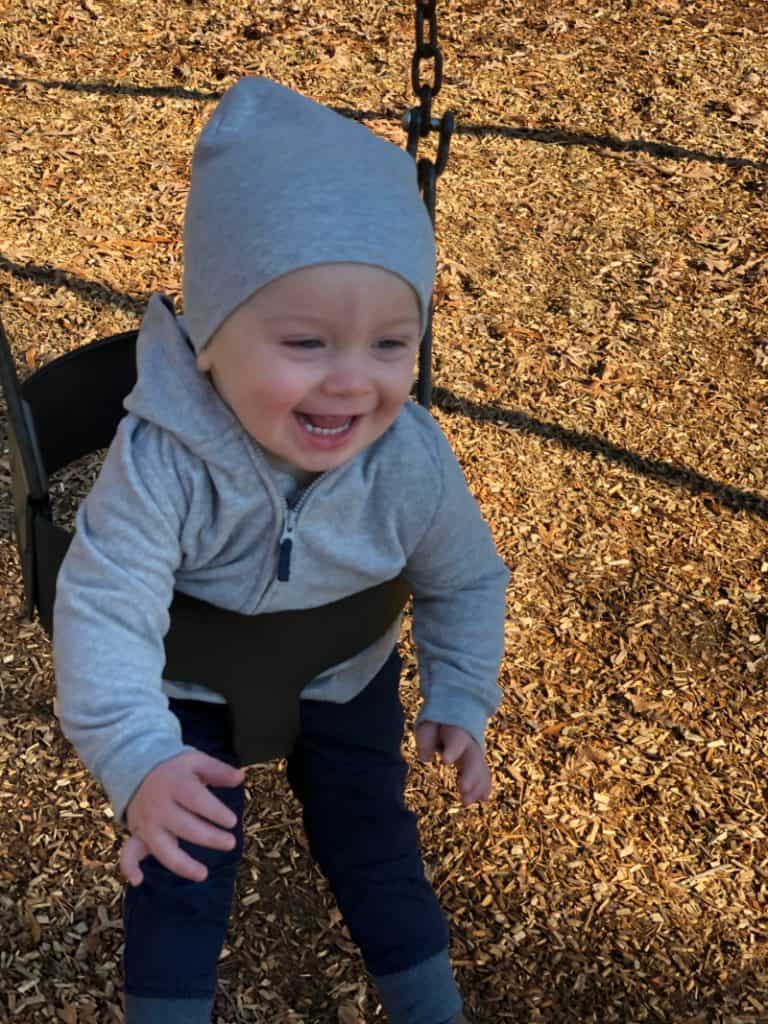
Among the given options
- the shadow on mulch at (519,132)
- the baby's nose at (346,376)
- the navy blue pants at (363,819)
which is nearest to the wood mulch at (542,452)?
the shadow on mulch at (519,132)

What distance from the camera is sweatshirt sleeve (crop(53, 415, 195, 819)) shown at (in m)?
1.68

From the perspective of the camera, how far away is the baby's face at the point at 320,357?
5.34 feet

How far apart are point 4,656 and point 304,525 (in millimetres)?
1370

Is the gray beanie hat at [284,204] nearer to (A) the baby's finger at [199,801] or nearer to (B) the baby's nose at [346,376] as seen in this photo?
(B) the baby's nose at [346,376]

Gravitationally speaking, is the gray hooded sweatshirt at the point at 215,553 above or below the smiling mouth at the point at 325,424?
below

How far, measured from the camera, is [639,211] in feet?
14.6

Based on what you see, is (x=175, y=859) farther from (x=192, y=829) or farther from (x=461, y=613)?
(x=461, y=613)

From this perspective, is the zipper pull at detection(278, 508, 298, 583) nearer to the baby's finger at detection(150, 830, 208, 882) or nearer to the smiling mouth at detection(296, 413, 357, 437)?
the smiling mouth at detection(296, 413, 357, 437)

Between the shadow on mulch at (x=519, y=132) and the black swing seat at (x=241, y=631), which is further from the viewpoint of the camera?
the shadow on mulch at (x=519, y=132)

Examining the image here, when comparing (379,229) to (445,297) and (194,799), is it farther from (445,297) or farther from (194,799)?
(445,297)

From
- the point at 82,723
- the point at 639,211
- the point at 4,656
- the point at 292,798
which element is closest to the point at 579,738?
the point at 292,798

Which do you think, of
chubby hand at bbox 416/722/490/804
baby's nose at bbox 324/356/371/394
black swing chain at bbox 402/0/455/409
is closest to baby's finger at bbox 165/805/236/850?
chubby hand at bbox 416/722/490/804

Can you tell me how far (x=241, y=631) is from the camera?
189cm

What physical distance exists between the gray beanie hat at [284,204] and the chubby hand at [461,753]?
607 millimetres
